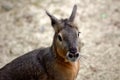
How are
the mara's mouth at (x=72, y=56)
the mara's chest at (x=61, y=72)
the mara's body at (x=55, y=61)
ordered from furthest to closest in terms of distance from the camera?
the mara's chest at (x=61, y=72) → the mara's body at (x=55, y=61) → the mara's mouth at (x=72, y=56)

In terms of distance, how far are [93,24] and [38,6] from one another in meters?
1.48

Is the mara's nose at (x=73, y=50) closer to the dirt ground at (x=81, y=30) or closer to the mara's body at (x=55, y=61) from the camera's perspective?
the mara's body at (x=55, y=61)

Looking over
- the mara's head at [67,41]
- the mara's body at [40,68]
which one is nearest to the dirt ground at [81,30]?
the mara's body at [40,68]

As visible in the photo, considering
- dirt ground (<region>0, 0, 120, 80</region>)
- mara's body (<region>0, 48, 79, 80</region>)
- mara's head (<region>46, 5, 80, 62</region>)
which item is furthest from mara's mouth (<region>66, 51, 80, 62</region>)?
dirt ground (<region>0, 0, 120, 80</region>)

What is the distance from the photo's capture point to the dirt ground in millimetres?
7465

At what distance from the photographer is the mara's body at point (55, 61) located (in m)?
5.48

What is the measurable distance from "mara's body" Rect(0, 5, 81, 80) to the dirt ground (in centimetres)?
137

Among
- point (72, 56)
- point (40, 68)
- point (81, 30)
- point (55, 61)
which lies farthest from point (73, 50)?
point (81, 30)

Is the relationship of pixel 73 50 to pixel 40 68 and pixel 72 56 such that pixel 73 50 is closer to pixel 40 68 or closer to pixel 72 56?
pixel 72 56

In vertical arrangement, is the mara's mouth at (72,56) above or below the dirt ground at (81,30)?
above

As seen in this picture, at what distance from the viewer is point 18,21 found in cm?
877

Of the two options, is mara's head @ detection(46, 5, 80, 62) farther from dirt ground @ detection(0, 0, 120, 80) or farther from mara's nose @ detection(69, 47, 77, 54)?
dirt ground @ detection(0, 0, 120, 80)

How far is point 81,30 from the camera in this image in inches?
328

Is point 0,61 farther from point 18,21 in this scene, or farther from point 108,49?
point 108,49
